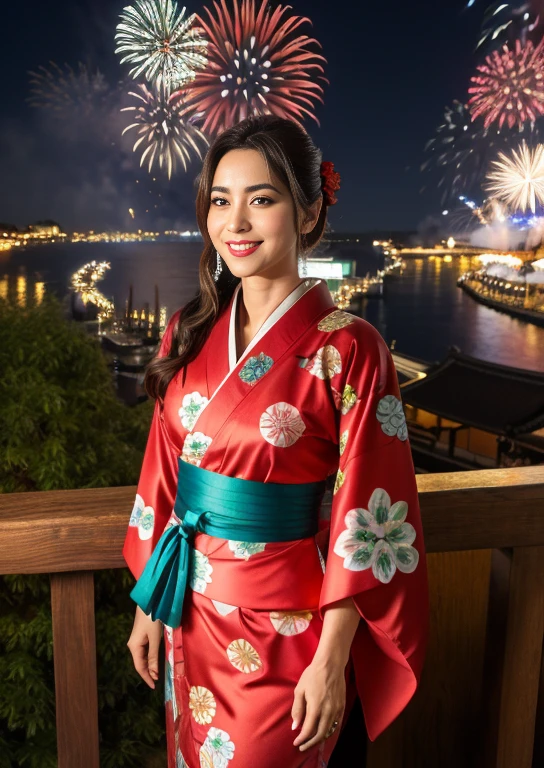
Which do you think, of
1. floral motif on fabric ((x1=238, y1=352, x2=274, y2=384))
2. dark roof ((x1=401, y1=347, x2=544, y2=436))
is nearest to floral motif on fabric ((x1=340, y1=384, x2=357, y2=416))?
floral motif on fabric ((x1=238, y1=352, x2=274, y2=384))

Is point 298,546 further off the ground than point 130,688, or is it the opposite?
point 298,546

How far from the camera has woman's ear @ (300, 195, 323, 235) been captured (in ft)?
3.51

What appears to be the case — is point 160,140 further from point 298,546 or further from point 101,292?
point 298,546

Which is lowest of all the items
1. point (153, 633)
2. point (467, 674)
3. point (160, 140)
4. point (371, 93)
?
point (467, 674)

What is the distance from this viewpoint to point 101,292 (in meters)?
14.9

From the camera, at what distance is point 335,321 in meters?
1.02

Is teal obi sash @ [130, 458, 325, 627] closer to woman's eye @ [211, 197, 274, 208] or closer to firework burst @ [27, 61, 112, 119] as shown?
woman's eye @ [211, 197, 274, 208]

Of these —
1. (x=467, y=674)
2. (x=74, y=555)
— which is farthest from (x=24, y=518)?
(x=467, y=674)

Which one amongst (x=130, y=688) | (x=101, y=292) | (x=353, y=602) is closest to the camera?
(x=353, y=602)

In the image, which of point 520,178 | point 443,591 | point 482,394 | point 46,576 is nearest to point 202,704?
point 443,591

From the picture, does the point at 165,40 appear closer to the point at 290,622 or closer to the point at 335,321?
the point at 335,321

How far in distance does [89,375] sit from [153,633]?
2.20m

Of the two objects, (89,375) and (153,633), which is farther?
(89,375)

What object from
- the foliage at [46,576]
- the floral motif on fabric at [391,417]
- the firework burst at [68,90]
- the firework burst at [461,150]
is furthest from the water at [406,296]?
the floral motif on fabric at [391,417]
